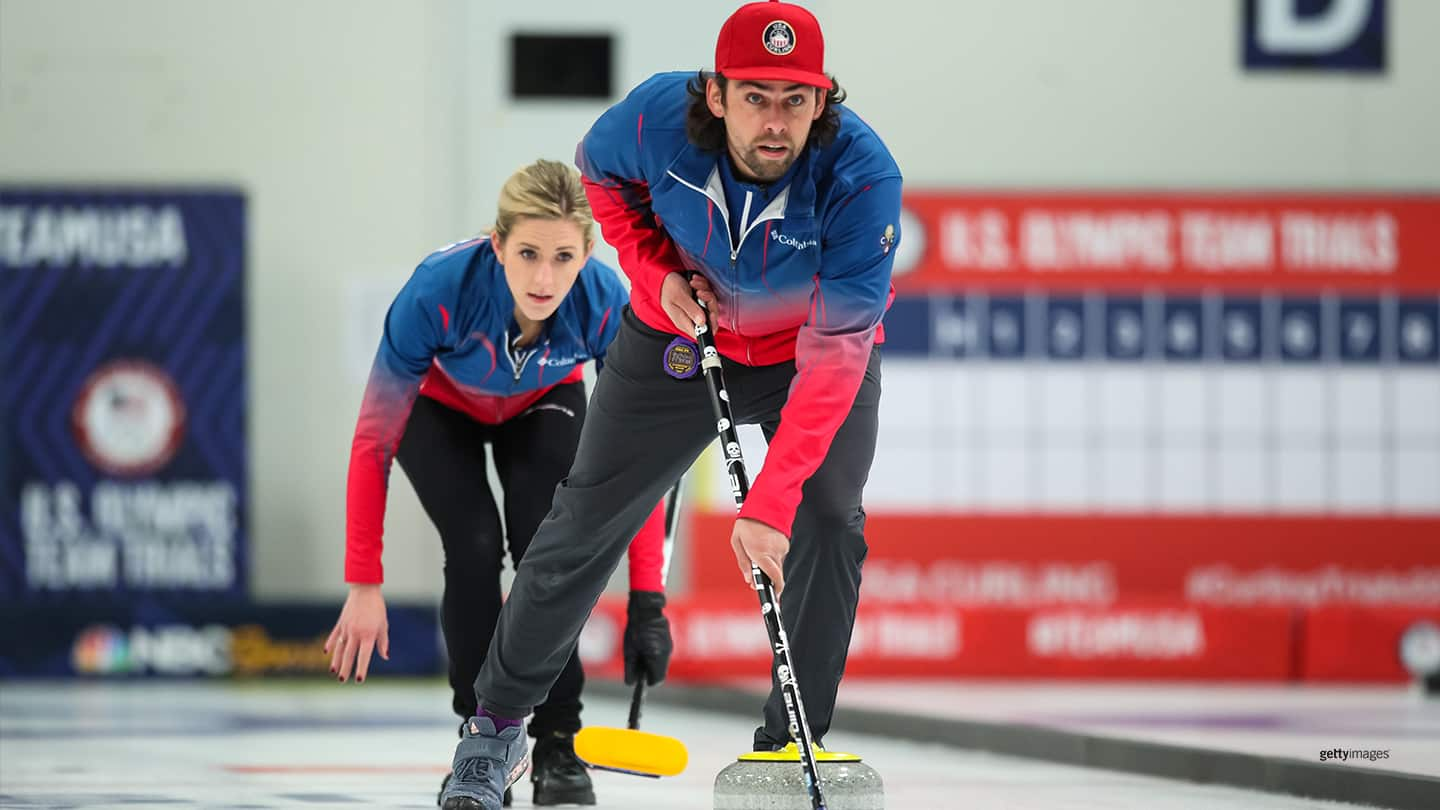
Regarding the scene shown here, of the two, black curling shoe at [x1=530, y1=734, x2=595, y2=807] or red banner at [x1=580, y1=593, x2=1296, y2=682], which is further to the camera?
red banner at [x1=580, y1=593, x2=1296, y2=682]

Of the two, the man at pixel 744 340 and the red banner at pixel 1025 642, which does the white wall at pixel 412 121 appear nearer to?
the red banner at pixel 1025 642

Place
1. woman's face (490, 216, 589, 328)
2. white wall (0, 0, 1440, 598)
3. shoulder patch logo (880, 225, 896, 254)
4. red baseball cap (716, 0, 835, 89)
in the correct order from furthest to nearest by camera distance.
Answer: white wall (0, 0, 1440, 598)
woman's face (490, 216, 589, 328)
shoulder patch logo (880, 225, 896, 254)
red baseball cap (716, 0, 835, 89)

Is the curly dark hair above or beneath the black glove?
above

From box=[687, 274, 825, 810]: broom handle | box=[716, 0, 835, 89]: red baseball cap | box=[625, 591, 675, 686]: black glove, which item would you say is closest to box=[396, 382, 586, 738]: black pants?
box=[625, 591, 675, 686]: black glove

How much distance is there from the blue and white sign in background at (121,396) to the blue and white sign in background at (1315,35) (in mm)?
5139

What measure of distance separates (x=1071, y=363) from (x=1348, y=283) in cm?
141

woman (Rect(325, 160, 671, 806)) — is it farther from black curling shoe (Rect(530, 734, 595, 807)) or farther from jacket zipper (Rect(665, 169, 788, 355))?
jacket zipper (Rect(665, 169, 788, 355))

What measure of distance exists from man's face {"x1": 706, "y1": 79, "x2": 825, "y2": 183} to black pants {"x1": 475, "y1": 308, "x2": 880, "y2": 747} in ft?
1.32

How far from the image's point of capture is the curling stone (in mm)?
3344

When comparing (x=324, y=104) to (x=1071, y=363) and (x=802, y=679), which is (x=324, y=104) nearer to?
(x=1071, y=363)

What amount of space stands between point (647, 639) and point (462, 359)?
2.17 feet

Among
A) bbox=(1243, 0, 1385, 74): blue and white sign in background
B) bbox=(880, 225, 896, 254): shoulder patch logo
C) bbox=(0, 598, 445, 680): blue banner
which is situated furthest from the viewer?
bbox=(1243, 0, 1385, 74): blue and white sign in background

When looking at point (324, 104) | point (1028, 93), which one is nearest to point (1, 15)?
point (324, 104)

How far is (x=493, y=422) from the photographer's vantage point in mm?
4316
